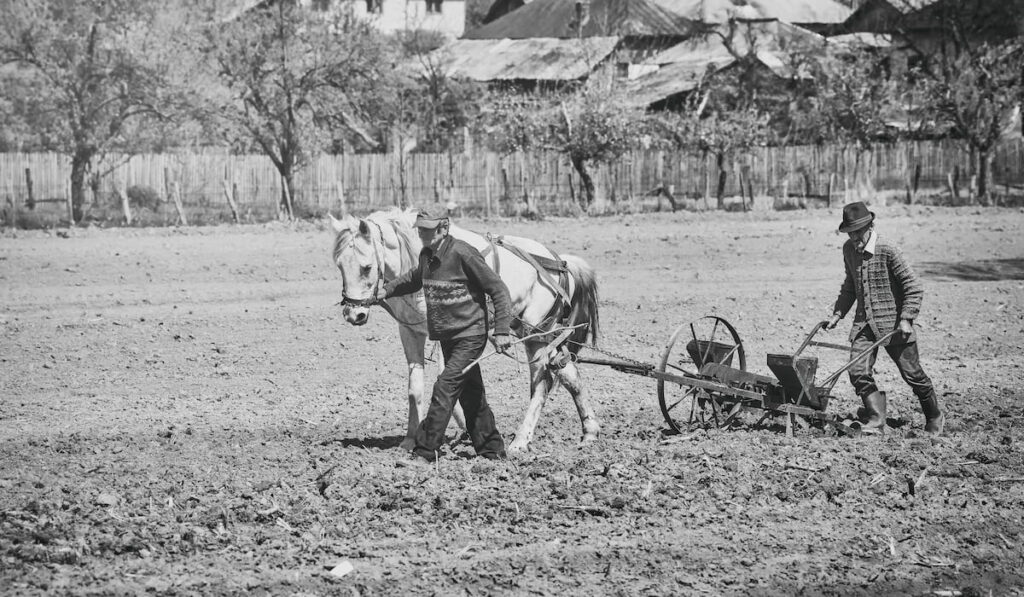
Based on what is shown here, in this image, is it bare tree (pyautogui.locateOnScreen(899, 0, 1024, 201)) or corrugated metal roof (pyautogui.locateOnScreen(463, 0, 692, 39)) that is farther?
corrugated metal roof (pyautogui.locateOnScreen(463, 0, 692, 39))

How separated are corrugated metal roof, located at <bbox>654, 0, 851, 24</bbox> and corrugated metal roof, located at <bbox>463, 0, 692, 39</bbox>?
1668mm

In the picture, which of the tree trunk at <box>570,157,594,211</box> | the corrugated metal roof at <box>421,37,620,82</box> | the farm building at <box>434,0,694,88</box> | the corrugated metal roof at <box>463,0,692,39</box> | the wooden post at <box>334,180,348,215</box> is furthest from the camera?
the corrugated metal roof at <box>463,0,692,39</box>

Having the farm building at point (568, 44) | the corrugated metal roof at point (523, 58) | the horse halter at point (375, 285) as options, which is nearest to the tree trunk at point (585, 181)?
the corrugated metal roof at point (523, 58)

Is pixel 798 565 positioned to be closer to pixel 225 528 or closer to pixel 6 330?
Result: pixel 225 528

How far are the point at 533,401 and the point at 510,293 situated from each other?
33.6 inches

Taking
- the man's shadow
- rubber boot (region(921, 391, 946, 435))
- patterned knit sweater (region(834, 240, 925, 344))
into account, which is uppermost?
patterned knit sweater (region(834, 240, 925, 344))

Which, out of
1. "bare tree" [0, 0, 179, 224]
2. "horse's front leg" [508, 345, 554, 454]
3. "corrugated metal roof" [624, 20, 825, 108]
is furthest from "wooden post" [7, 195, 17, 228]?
"horse's front leg" [508, 345, 554, 454]

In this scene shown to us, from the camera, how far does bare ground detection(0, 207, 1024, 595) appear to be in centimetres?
671

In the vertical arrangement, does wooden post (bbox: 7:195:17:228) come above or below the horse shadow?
above

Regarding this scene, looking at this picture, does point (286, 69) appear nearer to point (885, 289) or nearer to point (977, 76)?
point (977, 76)

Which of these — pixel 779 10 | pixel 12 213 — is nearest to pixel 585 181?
pixel 12 213

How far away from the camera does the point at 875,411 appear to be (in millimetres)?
9773

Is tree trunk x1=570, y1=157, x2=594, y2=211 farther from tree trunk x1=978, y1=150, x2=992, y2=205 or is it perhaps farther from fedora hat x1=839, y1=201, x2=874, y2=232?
fedora hat x1=839, y1=201, x2=874, y2=232

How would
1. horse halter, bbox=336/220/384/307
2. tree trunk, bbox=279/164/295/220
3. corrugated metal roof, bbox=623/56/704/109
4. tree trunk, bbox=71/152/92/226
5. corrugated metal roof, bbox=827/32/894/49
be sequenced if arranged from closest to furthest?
1. horse halter, bbox=336/220/384/307
2. tree trunk, bbox=71/152/92/226
3. tree trunk, bbox=279/164/295/220
4. corrugated metal roof, bbox=827/32/894/49
5. corrugated metal roof, bbox=623/56/704/109
